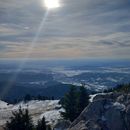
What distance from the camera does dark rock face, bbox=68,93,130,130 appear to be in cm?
3484

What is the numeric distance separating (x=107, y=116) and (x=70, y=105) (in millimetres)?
18934

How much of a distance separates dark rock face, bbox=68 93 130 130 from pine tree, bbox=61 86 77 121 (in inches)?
564

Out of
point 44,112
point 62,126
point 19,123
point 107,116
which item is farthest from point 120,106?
point 44,112

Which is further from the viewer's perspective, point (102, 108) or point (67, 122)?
point (67, 122)

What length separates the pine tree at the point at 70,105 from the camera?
52994mm

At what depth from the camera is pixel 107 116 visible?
36.1m

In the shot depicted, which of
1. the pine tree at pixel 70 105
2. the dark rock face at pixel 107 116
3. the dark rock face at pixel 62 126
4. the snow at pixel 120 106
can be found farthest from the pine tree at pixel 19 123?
the pine tree at pixel 70 105

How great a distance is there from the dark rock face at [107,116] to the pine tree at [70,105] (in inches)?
564

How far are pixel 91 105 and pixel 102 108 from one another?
1.99m

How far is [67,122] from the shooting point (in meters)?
48.9

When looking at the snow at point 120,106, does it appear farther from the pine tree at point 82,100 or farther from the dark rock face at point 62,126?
the pine tree at point 82,100

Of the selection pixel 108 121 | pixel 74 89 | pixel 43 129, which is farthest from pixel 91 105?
pixel 74 89

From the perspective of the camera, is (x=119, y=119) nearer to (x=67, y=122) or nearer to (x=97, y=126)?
(x=97, y=126)

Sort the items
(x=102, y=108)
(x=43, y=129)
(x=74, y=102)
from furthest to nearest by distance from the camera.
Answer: (x=74, y=102) < (x=102, y=108) < (x=43, y=129)
